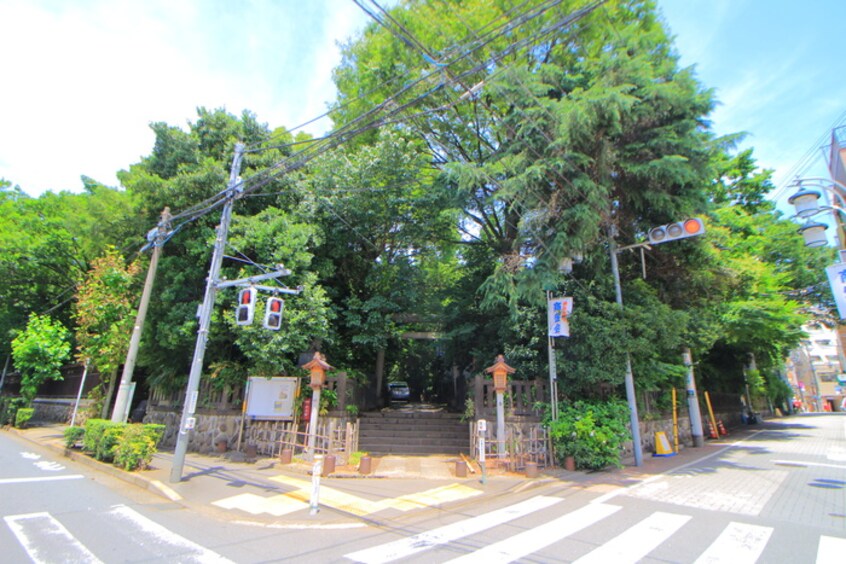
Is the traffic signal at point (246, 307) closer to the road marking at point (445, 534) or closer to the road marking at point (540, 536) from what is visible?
the road marking at point (445, 534)

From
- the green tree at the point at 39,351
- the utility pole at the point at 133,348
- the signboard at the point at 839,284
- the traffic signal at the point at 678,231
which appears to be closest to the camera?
the signboard at the point at 839,284

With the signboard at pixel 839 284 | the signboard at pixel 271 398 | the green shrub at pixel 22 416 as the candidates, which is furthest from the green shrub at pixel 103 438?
the signboard at pixel 839 284

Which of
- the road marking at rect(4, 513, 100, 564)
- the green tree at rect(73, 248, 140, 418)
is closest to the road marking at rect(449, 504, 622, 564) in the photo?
the road marking at rect(4, 513, 100, 564)

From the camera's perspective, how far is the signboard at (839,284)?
6840 mm

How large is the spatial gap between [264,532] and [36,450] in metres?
13.0

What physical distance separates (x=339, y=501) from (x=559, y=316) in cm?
735

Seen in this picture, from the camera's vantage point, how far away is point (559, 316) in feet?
37.2

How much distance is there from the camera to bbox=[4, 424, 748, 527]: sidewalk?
23.9 ft

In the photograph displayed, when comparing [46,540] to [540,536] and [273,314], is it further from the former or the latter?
[540,536]

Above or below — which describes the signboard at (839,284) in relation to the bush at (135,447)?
above

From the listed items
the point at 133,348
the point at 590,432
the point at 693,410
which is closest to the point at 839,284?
the point at 590,432

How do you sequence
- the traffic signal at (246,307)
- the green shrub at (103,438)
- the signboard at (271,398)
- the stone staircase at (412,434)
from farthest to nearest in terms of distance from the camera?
the stone staircase at (412,434) → the signboard at (271,398) → the green shrub at (103,438) → the traffic signal at (246,307)

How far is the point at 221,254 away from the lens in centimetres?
1034

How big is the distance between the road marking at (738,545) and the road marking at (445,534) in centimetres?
278
